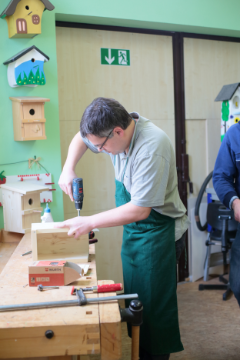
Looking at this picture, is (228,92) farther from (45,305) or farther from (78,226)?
(45,305)

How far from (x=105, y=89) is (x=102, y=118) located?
1.65 metres

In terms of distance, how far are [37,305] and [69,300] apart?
0.34 ft

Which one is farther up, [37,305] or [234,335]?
[37,305]

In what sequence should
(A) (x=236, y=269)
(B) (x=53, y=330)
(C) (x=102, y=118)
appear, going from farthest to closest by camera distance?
(A) (x=236, y=269) → (C) (x=102, y=118) → (B) (x=53, y=330)

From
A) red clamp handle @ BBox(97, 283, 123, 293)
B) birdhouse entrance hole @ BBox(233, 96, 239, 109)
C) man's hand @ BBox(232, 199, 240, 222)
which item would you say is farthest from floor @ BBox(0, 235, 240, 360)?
birdhouse entrance hole @ BBox(233, 96, 239, 109)

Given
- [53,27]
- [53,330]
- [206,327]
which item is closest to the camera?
[53,330]

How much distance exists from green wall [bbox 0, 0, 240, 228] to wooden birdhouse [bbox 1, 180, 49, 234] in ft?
0.68

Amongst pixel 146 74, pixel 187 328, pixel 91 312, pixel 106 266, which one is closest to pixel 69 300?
pixel 91 312

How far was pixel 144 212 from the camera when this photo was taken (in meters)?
1.48

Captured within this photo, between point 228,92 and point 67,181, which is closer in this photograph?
point 67,181

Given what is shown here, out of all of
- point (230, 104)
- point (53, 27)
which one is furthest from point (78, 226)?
point (230, 104)

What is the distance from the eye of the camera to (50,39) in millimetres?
2381

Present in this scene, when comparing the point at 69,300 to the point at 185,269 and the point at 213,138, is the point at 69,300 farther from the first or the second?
the point at 213,138

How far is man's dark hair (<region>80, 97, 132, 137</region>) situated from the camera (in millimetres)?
1404
